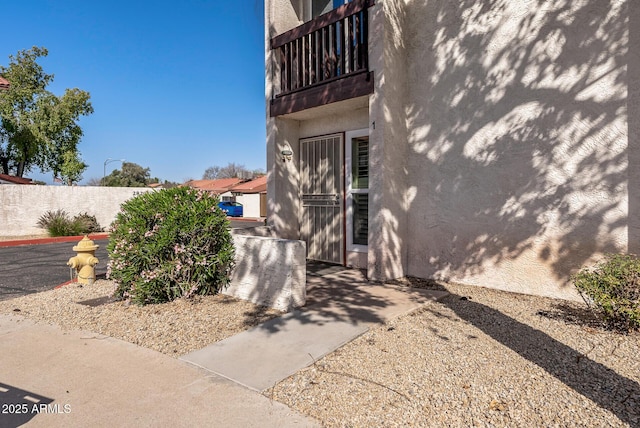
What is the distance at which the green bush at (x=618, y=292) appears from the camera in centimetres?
382

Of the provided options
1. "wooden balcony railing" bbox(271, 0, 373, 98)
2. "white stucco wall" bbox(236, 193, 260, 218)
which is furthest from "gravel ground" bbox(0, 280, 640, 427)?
"white stucco wall" bbox(236, 193, 260, 218)

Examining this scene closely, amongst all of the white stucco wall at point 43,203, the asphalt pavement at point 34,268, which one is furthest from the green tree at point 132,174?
the asphalt pavement at point 34,268

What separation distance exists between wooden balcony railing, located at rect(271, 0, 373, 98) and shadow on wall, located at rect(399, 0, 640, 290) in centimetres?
94

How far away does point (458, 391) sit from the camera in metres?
2.87

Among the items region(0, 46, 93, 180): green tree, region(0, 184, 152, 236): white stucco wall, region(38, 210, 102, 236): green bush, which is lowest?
region(38, 210, 102, 236): green bush

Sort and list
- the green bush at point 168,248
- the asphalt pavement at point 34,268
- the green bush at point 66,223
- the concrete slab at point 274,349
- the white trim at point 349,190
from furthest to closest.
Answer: the green bush at point 66,223
the white trim at point 349,190
the asphalt pavement at point 34,268
the green bush at point 168,248
the concrete slab at point 274,349

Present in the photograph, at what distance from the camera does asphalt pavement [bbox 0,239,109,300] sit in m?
7.07

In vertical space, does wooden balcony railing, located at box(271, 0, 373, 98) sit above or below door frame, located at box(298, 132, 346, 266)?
above

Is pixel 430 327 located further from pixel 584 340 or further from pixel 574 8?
pixel 574 8

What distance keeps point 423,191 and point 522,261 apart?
1905 millimetres

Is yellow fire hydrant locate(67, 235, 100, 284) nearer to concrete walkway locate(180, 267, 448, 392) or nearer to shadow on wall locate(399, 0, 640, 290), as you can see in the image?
concrete walkway locate(180, 267, 448, 392)

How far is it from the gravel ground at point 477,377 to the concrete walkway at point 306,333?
194mm

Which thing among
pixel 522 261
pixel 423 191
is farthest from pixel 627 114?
pixel 423 191

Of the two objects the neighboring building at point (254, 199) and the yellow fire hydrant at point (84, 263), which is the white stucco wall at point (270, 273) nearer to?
the yellow fire hydrant at point (84, 263)
